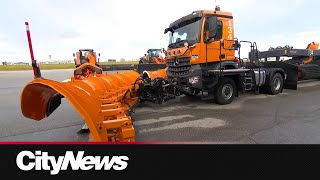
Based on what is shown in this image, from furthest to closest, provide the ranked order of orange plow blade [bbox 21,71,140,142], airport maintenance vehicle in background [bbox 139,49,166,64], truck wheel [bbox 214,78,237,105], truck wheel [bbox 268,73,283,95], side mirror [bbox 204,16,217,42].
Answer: airport maintenance vehicle in background [bbox 139,49,166,64] < truck wheel [bbox 268,73,283,95] < truck wheel [bbox 214,78,237,105] < side mirror [bbox 204,16,217,42] < orange plow blade [bbox 21,71,140,142]

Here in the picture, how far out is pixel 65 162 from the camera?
261cm

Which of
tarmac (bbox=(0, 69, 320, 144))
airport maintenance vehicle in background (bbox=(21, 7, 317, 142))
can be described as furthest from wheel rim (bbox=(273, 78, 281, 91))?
tarmac (bbox=(0, 69, 320, 144))

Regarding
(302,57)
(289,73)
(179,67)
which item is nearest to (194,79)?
(179,67)

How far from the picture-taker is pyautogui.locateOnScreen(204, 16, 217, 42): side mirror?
22.4 feet

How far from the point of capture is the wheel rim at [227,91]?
7.58 m

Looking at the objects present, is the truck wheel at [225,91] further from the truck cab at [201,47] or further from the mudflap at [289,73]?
the mudflap at [289,73]

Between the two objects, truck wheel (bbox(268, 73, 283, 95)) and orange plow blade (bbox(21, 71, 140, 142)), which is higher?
orange plow blade (bbox(21, 71, 140, 142))

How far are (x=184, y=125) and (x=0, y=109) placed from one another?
661 cm

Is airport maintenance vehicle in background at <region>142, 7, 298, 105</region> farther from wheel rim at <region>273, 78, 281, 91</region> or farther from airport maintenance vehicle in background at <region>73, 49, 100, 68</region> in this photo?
airport maintenance vehicle in background at <region>73, 49, 100, 68</region>

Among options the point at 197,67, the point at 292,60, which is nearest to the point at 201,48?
the point at 197,67

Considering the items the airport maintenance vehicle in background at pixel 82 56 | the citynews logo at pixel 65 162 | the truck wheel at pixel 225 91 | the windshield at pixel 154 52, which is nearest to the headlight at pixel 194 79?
the truck wheel at pixel 225 91

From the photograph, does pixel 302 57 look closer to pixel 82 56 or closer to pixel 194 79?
pixel 194 79

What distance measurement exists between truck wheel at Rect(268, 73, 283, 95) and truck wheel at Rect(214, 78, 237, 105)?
102 inches

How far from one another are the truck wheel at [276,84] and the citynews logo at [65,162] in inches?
334
